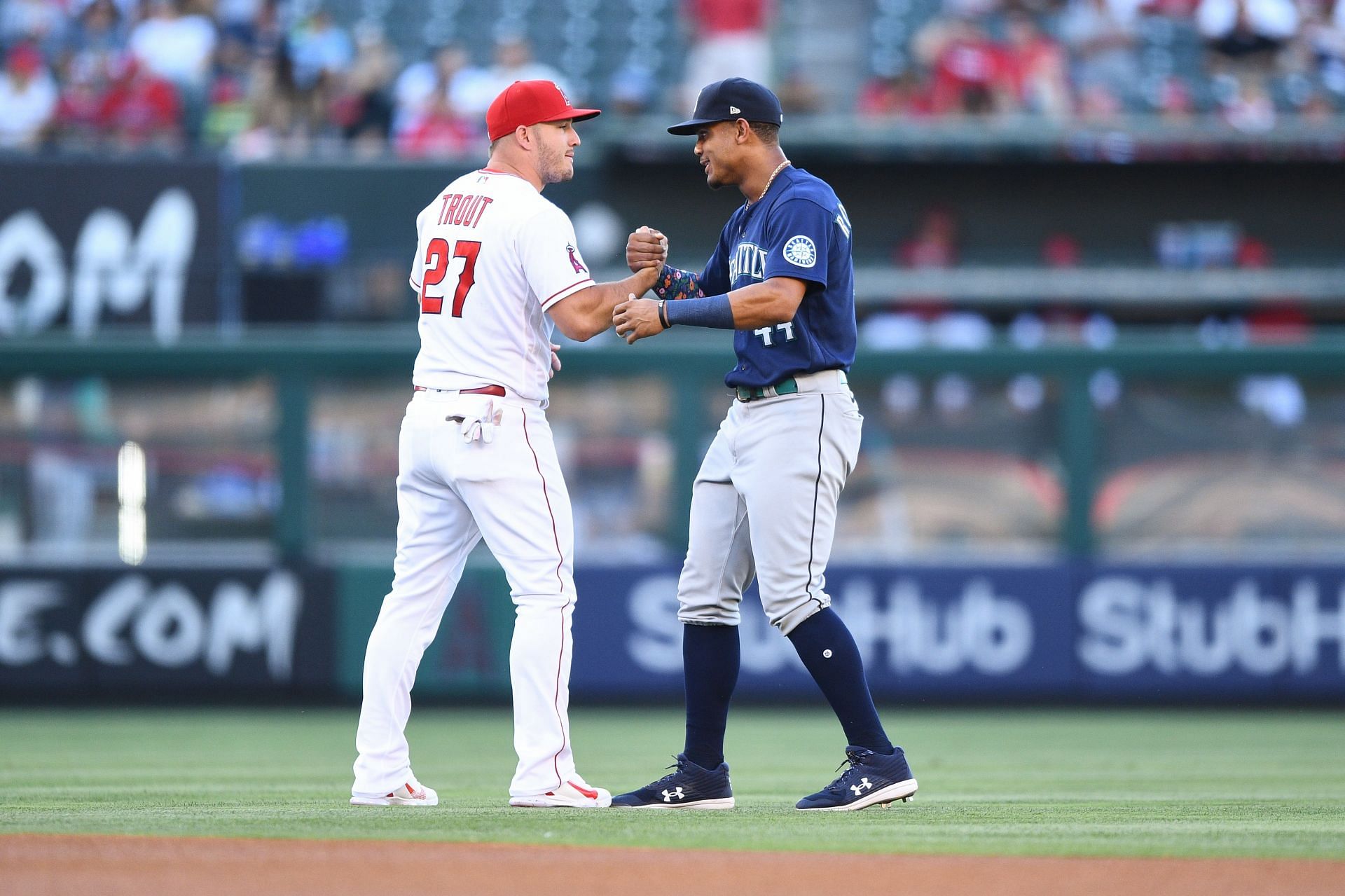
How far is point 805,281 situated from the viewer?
482 cm

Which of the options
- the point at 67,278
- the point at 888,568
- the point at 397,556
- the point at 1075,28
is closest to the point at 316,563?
the point at 67,278

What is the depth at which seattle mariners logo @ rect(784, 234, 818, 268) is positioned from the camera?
189 inches

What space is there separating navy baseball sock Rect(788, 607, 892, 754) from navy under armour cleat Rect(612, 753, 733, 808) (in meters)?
0.39

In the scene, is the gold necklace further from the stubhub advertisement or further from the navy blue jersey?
the stubhub advertisement

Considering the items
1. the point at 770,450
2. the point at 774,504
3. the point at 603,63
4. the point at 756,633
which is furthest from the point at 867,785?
the point at 603,63

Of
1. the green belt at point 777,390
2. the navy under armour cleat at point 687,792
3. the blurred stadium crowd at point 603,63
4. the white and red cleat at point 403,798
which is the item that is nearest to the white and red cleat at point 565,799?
the navy under armour cleat at point 687,792

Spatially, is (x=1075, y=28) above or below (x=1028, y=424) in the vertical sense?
above

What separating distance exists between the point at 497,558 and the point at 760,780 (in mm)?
1973

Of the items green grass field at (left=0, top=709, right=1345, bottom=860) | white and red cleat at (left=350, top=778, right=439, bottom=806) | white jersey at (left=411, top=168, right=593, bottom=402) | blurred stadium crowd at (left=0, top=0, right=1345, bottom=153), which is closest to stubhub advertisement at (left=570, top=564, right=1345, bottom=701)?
green grass field at (left=0, top=709, right=1345, bottom=860)

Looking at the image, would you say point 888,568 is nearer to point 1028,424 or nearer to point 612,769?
point 1028,424

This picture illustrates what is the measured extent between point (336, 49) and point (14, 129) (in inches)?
105

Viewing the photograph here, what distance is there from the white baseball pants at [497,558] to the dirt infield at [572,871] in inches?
33.6

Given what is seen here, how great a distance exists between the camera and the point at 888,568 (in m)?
10.6

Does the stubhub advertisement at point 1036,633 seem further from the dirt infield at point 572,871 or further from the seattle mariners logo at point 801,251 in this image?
the dirt infield at point 572,871
